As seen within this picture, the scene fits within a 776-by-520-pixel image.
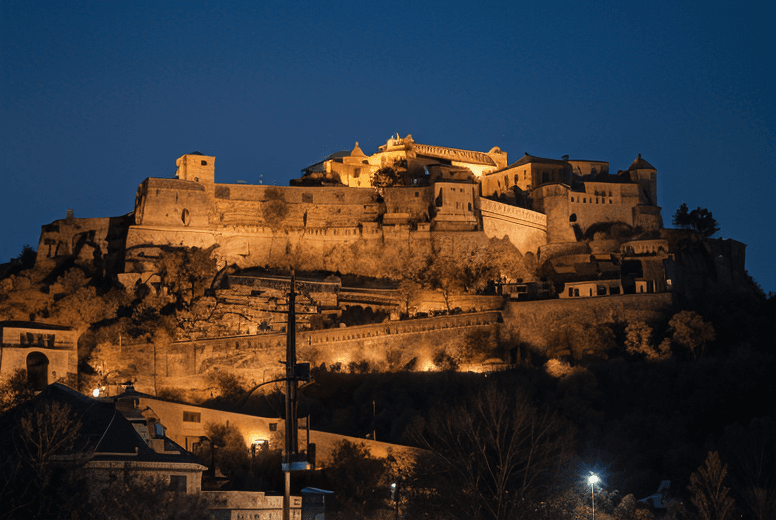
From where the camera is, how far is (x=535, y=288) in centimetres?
5938

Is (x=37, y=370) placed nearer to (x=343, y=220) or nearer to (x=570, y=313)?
(x=343, y=220)

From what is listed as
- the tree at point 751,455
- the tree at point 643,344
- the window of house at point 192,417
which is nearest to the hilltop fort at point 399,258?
the tree at point 643,344

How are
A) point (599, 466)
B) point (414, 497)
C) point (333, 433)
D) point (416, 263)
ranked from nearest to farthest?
point (414, 497)
point (599, 466)
point (333, 433)
point (416, 263)

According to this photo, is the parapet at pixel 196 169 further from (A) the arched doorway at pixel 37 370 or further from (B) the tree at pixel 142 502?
(B) the tree at pixel 142 502

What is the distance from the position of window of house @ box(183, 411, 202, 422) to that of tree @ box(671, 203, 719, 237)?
4123 cm

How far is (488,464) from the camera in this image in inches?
1337

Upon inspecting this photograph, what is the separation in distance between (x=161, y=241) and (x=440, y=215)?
20000 mm

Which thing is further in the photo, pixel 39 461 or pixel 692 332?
pixel 692 332

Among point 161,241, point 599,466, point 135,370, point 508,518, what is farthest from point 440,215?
point 508,518

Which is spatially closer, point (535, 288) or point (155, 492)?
point (155, 492)

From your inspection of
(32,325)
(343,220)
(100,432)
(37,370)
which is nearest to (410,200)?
(343,220)

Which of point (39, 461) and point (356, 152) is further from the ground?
point (356, 152)

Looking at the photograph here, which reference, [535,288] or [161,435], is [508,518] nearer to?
[161,435]

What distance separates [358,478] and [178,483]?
9.37 metres
